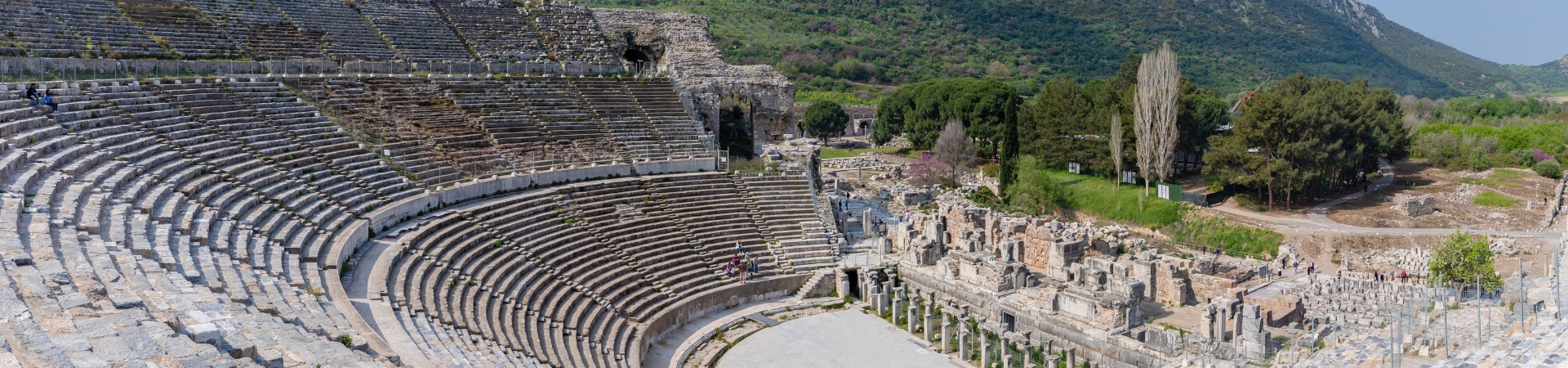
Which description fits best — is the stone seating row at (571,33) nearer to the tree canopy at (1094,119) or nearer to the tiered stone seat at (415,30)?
the tiered stone seat at (415,30)

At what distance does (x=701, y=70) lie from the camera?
1451 inches

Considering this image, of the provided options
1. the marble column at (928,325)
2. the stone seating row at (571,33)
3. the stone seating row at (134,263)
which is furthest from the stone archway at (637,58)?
the stone seating row at (134,263)

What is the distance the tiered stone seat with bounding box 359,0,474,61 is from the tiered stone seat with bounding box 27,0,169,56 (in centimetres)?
716

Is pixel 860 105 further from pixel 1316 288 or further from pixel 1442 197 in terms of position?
pixel 1316 288

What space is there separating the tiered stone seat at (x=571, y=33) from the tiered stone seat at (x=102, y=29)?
41.0 ft

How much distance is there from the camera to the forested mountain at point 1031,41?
85.6 meters

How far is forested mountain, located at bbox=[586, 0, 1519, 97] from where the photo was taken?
8562cm

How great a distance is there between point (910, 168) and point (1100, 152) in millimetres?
8618

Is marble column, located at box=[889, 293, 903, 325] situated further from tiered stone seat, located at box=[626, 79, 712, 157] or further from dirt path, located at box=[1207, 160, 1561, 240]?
dirt path, located at box=[1207, 160, 1561, 240]

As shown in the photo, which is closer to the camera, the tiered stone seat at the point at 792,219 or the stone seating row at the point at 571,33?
the tiered stone seat at the point at 792,219

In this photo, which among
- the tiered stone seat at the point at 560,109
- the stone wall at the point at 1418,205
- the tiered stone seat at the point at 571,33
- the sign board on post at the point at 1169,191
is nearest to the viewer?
the tiered stone seat at the point at 560,109

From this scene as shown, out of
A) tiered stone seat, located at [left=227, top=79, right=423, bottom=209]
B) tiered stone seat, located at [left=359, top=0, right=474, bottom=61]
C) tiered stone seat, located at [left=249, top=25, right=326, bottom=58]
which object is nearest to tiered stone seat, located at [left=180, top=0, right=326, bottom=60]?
tiered stone seat, located at [left=249, top=25, right=326, bottom=58]

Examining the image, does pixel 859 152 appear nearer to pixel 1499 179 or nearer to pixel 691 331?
pixel 1499 179

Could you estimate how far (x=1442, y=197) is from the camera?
37188 mm
